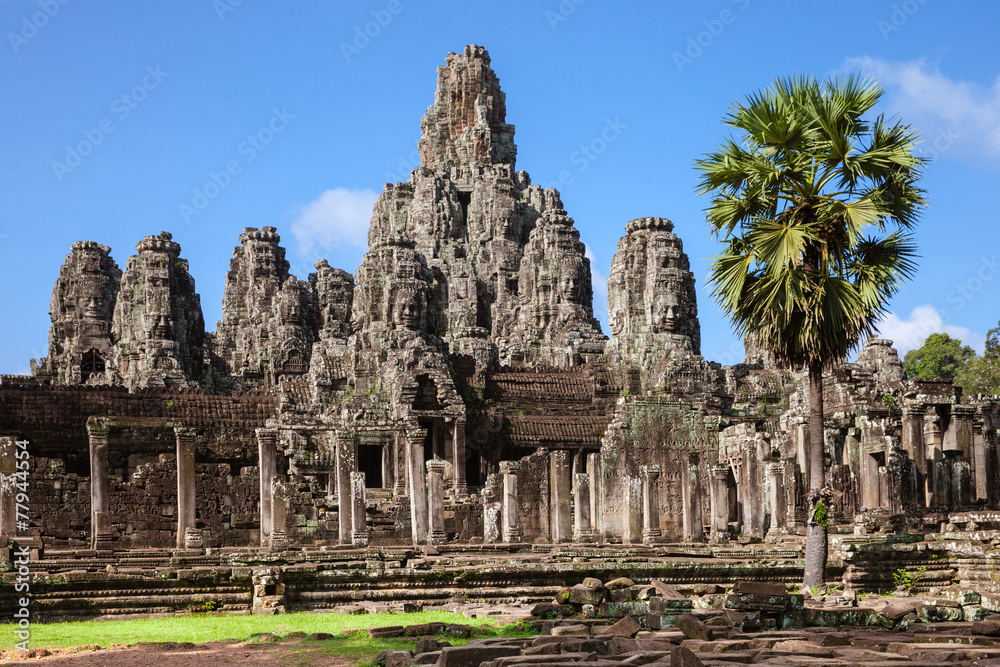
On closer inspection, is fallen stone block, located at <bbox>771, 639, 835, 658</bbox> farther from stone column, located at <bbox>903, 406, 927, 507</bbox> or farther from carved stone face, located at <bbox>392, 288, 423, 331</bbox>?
carved stone face, located at <bbox>392, 288, 423, 331</bbox>

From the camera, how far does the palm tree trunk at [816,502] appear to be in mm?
17359

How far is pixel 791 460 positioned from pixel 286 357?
79.8 feet

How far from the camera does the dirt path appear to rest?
39.7 feet

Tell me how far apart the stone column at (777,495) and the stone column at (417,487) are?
7265 millimetres

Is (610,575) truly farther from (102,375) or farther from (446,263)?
(446,263)

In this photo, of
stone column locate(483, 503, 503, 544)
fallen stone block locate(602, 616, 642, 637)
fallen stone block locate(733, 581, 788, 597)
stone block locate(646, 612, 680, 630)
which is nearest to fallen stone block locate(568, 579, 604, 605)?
stone block locate(646, 612, 680, 630)

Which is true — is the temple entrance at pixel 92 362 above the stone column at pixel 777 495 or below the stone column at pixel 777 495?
above

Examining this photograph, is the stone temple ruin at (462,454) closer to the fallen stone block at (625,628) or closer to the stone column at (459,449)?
the stone column at (459,449)

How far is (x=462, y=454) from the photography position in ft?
111

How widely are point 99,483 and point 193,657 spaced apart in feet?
41.1

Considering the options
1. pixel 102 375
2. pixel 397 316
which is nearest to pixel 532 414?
pixel 397 316

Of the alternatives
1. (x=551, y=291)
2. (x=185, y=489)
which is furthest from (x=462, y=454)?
(x=551, y=291)

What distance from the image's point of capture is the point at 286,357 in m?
47.9

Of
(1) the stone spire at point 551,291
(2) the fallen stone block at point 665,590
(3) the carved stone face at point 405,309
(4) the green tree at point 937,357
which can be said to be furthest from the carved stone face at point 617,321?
(4) the green tree at point 937,357
